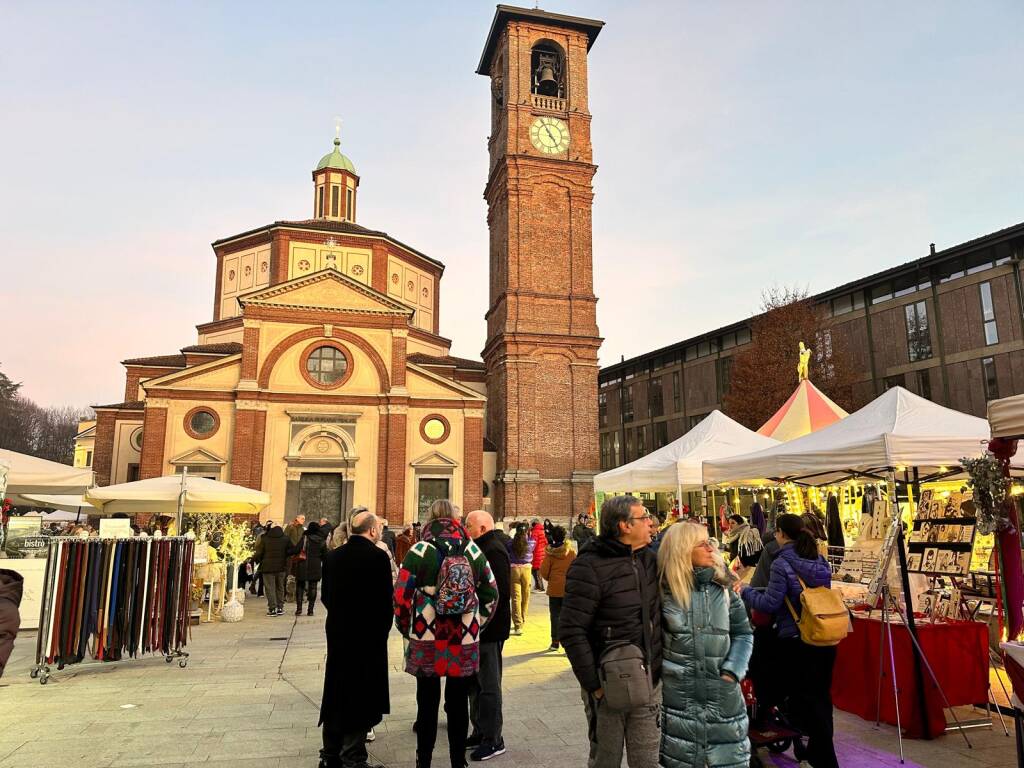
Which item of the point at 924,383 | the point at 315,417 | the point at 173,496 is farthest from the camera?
the point at 924,383

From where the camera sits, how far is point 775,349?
29531mm

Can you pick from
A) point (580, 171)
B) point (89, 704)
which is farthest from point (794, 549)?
point (580, 171)

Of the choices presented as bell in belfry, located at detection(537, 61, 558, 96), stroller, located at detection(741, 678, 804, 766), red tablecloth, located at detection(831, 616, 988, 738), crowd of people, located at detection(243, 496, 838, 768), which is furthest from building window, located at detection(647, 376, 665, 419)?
stroller, located at detection(741, 678, 804, 766)

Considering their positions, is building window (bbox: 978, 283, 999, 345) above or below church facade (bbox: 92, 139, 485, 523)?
above

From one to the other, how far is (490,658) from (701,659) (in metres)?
2.20

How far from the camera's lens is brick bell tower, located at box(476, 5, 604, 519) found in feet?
93.9

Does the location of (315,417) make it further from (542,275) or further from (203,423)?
(542,275)

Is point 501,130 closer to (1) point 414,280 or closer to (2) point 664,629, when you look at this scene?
(1) point 414,280

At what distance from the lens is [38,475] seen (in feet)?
33.9

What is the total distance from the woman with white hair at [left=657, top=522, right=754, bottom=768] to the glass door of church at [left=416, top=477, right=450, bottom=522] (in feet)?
81.8

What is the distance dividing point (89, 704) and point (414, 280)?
31.3m

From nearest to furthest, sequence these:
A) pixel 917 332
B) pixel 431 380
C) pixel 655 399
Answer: pixel 431 380 → pixel 917 332 → pixel 655 399

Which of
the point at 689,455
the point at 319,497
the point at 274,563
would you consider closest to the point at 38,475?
the point at 274,563

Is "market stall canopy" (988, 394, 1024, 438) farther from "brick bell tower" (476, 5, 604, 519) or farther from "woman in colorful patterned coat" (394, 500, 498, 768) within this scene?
"brick bell tower" (476, 5, 604, 519)
